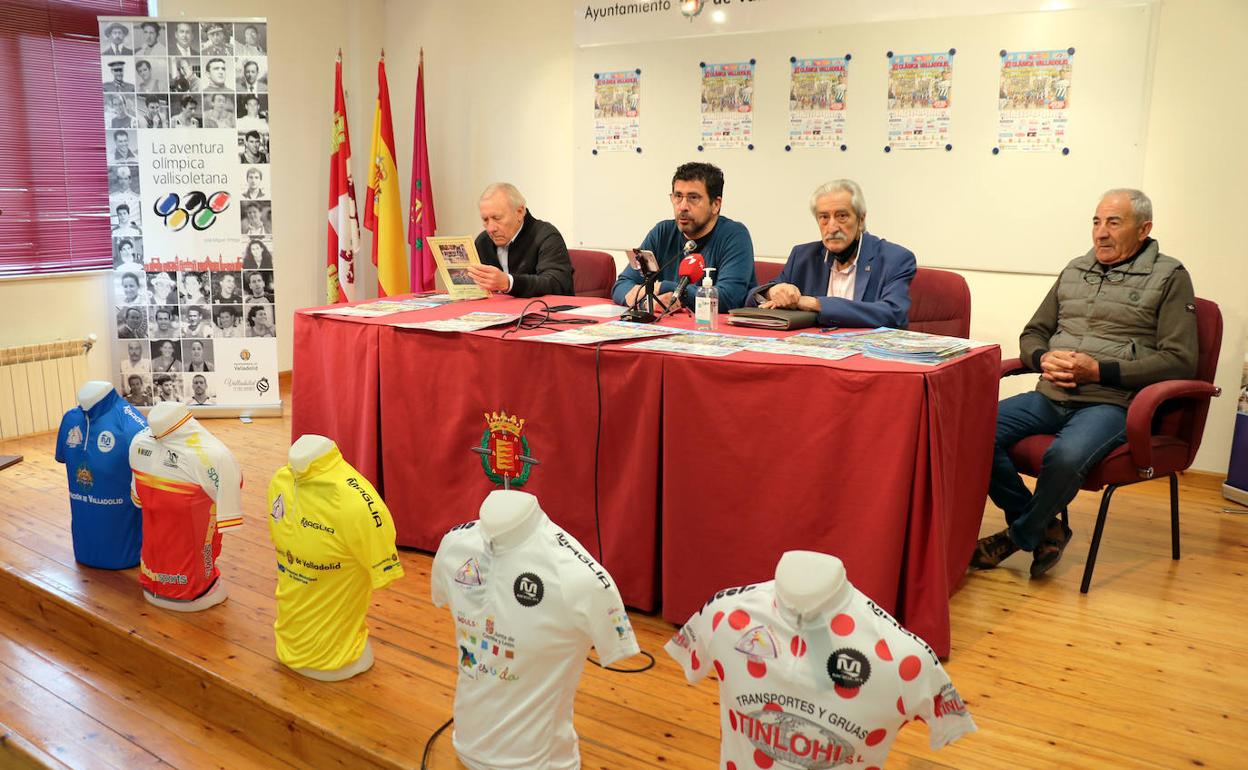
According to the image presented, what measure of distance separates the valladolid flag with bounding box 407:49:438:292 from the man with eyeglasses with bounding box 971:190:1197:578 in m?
3.54

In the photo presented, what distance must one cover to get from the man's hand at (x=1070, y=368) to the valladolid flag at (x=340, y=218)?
3871 mm

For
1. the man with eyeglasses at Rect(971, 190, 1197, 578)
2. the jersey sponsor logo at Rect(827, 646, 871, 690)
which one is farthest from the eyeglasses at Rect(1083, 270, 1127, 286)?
the jersey sponsor logo at Rect(827, 646, 871, 690)

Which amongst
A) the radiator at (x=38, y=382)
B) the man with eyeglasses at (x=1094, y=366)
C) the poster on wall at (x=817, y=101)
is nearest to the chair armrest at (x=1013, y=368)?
the man with eyeglasses at (x=1094, y=366)

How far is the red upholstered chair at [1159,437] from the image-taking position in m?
2.87

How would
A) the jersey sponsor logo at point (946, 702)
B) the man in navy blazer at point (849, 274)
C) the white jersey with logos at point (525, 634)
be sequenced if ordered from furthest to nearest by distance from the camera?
the man in navy blazer at point (849, 274) < the white jersey with logos at point (525, 634) < the jersey sponsor logo at point (946, 702)

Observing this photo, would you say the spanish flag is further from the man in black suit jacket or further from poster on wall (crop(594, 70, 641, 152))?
the man in black suit jacket

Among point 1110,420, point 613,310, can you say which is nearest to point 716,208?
point 613,310

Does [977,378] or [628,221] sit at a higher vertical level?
[628,221]

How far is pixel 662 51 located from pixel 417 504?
9.43 ft

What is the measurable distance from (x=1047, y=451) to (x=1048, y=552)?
328 millimetres

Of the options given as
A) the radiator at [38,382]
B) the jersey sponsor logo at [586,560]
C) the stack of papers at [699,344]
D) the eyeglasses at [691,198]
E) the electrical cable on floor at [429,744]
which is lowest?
the electrical cable on floor at [429,744]

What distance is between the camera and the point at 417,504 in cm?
310

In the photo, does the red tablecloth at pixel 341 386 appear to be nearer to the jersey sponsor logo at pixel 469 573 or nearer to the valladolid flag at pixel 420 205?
the jersey sponsor logo at pixel 469 573

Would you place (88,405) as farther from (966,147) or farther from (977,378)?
(966,147)
